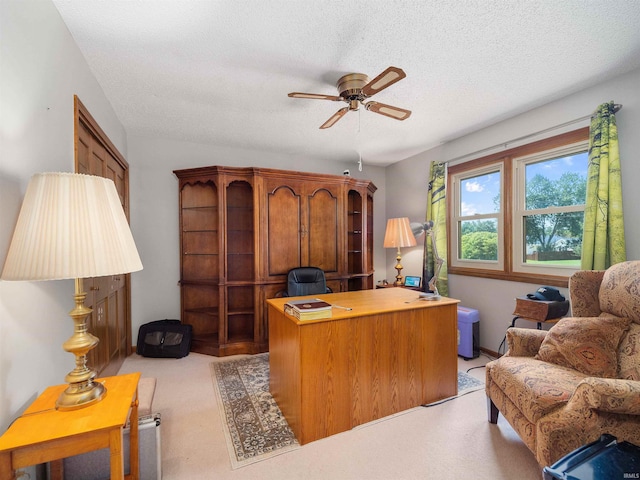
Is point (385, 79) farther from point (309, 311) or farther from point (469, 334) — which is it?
point (469, 334)

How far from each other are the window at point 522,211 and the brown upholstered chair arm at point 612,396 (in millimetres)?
1576

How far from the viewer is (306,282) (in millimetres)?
3516

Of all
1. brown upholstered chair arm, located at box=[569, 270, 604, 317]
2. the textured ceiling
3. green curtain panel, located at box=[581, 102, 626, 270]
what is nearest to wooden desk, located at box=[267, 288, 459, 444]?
brown upholstered chair arm, located at box=[569, 270, 604, 317]

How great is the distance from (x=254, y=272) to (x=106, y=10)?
257 cm

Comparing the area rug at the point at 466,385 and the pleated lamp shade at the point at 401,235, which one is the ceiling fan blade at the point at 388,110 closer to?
the pleated lamp shade at the point at 401,235

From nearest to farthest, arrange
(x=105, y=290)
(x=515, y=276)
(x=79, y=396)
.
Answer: (x=79, y=396) < (x=105, y=290) < (x=515, y=276)

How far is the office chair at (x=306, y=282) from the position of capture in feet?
11.2

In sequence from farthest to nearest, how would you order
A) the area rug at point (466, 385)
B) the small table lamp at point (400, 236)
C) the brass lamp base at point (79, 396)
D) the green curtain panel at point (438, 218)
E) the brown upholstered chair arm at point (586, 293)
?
the small table lamp at point (400, 236) → the green curtain panel at point (438, 218) → the area rug at point (466, 385) → the brown upholstered chair arm at point (586, 293) → the brass lamp base at point (79, 396)

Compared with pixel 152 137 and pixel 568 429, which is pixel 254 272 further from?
pixel 568 429

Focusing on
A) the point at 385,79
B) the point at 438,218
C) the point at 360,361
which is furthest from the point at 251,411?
the point at 438,218

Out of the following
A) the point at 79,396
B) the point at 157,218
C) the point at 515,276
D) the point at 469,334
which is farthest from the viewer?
the point at 157,218

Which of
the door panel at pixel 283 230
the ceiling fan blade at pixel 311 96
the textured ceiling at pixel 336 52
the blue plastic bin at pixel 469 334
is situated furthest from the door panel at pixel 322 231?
the ceiling fan blade at pixel 311 96

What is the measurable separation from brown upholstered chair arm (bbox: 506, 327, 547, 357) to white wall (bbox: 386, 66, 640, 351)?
3.33 feet

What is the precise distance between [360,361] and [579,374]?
1297 millimetres
